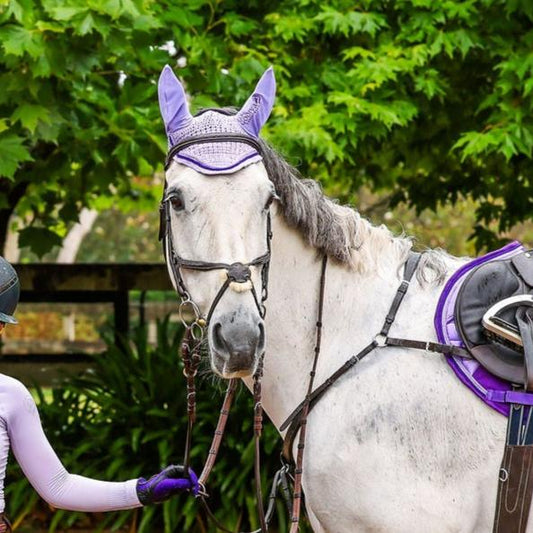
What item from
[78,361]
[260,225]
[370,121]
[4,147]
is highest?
[370,121]

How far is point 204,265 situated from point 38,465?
769 millimetres

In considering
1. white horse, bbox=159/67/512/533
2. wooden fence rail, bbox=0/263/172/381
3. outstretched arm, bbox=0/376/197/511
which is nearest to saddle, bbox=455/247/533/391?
white horse, bbox=159/67/512/533

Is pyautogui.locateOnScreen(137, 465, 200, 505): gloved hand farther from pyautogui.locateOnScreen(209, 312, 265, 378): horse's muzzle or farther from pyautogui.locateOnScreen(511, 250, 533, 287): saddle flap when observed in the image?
pyautogui.locateOnScreen(511, 250, 533, 287): saddle flap

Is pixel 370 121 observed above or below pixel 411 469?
above

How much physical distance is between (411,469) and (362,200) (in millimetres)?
17346

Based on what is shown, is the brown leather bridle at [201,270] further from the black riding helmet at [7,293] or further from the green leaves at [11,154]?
the green leaves at [11,154]

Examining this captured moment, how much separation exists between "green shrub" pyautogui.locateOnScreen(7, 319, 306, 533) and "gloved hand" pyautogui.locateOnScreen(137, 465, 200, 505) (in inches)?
99.5

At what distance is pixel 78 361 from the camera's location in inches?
285

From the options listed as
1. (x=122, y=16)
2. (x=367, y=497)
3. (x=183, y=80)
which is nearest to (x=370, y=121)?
(x=183, y=80)

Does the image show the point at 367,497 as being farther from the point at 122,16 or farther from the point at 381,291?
the point at 122,16

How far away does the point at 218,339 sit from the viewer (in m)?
2.58

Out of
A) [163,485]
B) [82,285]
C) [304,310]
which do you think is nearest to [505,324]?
[304,310]

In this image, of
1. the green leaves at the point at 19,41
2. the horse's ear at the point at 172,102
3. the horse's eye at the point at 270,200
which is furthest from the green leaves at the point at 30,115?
the horse's eye at the point at 270,200

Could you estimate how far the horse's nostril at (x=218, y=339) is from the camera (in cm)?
257
